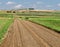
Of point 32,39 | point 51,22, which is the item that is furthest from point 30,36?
point 51,22

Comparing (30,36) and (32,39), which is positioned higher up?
(32,39)

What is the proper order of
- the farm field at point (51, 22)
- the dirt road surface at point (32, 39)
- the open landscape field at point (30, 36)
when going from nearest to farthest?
1. the dirt road surface at point (32, 39)
2. the open landscape field at point (30, 36)
3. the farm field at point (51, 22)

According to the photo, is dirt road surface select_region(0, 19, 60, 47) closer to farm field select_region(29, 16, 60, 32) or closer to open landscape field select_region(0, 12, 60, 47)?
open landscape field select_region(0, 12, 60, 47)

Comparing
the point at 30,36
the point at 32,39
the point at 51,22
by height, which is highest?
the point at 32,39

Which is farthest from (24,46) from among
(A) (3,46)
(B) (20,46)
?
(A) (3,46)

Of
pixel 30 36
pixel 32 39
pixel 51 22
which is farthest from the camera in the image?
pixel 51 22

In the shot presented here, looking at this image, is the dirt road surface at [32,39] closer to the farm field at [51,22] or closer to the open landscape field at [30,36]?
the open landscape field at [30,36]

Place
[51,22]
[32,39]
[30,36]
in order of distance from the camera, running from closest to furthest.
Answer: [32,39] → [30,36] → [51,22]

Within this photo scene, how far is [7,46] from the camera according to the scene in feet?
58.9

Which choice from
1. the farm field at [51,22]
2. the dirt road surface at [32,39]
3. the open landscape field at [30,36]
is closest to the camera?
the dirt road surface at [32,39]

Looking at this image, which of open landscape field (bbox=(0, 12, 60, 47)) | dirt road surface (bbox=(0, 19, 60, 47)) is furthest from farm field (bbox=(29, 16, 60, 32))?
dirt road surface (bbox=(0, 19, 60, 47))

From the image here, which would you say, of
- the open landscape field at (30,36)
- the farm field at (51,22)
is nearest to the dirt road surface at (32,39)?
the open landscape field at (30,36)

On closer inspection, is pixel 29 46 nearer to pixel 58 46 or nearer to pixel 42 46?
pixel 42 46

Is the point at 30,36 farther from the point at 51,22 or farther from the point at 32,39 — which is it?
the point at 51,22
